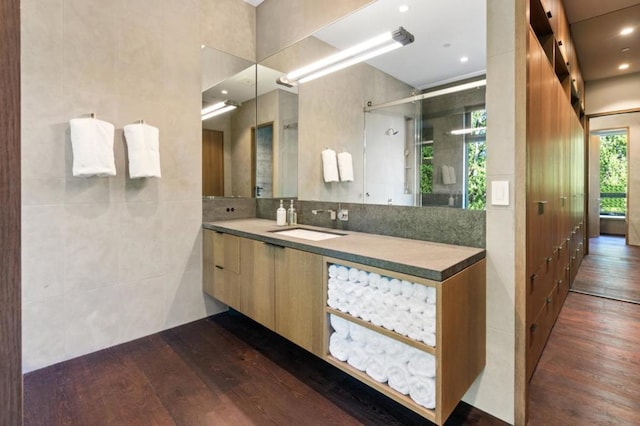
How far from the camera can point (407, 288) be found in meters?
1.42

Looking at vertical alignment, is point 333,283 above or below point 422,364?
above

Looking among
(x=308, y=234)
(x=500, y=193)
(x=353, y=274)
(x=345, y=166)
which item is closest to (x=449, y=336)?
(x=353, y=274)

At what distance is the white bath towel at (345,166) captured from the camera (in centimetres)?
247

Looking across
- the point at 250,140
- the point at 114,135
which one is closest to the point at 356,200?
the point at 250,140

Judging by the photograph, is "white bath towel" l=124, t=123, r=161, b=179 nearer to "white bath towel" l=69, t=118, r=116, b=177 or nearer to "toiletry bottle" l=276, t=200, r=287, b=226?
"white bath towel" l=69, t=118, r=116, b=177

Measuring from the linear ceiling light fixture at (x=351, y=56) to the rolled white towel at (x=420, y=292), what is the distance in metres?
1.56

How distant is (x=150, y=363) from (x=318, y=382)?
113cm

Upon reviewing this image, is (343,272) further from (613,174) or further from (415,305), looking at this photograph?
(613,174)

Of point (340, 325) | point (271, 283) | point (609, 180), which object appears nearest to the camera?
point (340, 325)

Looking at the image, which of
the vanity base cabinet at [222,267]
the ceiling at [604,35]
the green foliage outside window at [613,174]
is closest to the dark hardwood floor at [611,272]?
the green foliage outside window at [613,174]

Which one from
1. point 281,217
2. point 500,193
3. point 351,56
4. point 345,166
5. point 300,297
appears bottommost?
point 300,297

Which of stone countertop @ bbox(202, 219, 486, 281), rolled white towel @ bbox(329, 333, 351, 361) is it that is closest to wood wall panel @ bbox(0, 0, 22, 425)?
stone countertop @ bbox(202, 219, 486, 281)

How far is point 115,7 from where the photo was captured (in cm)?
224

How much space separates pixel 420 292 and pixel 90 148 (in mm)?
2084
